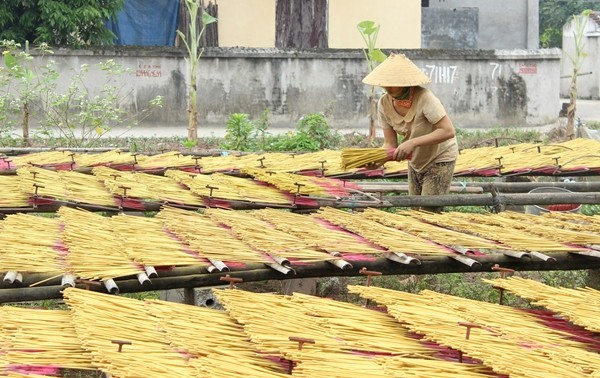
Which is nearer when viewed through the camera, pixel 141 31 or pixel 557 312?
pixel 557 312

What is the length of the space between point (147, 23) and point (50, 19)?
3589mm

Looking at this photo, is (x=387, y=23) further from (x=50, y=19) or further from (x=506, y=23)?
(x=50, y=19)

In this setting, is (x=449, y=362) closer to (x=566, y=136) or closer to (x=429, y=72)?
(x=566, y=136)

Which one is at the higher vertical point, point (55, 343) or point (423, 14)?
point (423, 14)

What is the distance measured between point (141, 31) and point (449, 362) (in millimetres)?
17195

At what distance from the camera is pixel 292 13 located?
19.0m

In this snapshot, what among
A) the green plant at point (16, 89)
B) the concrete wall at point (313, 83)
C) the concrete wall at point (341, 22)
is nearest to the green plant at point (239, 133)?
the green plant at point (16, 89)

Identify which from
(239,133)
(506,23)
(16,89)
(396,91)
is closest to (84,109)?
(16,89)

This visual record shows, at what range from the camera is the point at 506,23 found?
22.9 m

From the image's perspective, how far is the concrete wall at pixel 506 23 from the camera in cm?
2258

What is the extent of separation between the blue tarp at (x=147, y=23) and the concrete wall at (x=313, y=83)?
158 inches

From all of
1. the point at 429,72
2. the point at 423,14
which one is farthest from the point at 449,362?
the point at 423,14

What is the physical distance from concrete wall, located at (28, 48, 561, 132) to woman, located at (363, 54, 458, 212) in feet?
28.2

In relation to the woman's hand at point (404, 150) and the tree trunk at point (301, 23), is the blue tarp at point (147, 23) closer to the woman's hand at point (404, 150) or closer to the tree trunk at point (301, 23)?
the tree trunk at point (301, 23)
